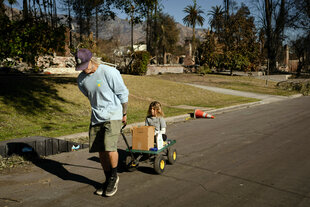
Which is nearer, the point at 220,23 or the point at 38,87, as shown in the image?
the point at 38,87

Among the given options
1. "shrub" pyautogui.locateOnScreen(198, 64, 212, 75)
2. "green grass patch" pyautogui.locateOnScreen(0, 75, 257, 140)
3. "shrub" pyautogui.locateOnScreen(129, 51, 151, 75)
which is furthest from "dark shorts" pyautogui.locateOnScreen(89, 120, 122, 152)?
"shrub" pyautogui.locateOnScreen(198, 64, 212, 75)

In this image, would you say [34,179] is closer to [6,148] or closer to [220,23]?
[6,148]

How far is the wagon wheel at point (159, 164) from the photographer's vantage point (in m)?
5.37

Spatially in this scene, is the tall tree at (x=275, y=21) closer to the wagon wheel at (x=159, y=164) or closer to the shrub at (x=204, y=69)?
the shrub at (x=204, y=69)

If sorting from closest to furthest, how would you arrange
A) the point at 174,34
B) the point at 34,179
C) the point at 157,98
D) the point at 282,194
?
the point at 282,194 < the point at 34,179 < the point at 157,98 < the point at 174,34

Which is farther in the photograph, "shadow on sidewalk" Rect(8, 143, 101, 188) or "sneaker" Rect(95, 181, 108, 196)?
"shadow on sidewalk" Rect(8, 143, 101, 188)

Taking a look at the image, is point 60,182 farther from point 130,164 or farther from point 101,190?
point 130,164

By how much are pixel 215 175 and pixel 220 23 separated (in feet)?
140

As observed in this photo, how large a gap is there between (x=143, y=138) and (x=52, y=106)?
7.79 m

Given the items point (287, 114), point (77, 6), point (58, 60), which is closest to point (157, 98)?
point (287, 114)

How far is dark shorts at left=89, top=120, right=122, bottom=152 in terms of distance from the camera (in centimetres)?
443

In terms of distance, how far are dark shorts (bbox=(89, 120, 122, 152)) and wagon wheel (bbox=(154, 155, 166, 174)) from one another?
3.62ft

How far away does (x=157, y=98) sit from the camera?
58.7 ft

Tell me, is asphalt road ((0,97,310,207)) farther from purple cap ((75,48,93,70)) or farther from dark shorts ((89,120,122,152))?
purple cap ((75,48,93,70))
